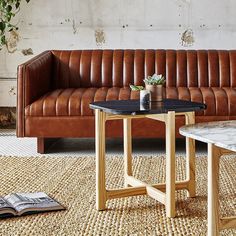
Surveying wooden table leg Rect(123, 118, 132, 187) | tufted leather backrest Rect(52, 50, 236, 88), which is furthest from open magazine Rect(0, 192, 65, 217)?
tufted leather backrest Rect(52, 50, 236, 88)

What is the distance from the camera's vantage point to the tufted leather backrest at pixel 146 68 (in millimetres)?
5473

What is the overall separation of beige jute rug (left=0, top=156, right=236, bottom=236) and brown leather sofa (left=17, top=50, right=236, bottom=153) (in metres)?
0.34

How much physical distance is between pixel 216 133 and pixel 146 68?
124 inches

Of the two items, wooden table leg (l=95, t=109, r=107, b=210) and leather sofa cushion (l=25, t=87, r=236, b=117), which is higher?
leather sofa cushion (l=25, t=87, r=236, b=117)

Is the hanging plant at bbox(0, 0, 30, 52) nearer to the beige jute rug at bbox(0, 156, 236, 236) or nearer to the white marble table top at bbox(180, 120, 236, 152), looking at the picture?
the beige jute rug at bbox(0, 156, 236, 236)

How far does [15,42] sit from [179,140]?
2269mm

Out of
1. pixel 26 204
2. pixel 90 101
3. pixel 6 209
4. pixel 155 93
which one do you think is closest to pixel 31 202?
pixel 26 204

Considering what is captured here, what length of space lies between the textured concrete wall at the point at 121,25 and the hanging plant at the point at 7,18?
7 centimetres

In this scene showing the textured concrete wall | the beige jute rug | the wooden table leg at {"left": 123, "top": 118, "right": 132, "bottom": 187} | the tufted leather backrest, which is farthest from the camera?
the textured concrete wall

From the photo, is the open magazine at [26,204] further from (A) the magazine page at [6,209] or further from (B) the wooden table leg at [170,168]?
(B) the wooden table leg at [170,168]

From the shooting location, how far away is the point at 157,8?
20.5 feet

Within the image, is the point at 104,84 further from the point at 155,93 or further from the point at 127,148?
the point at 155,93

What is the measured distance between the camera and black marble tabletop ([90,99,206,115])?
9.82 feet

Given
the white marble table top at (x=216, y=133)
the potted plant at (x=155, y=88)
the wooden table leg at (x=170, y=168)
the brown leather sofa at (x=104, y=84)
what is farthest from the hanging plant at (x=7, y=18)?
the white marble table top at (x=216, y=133)
